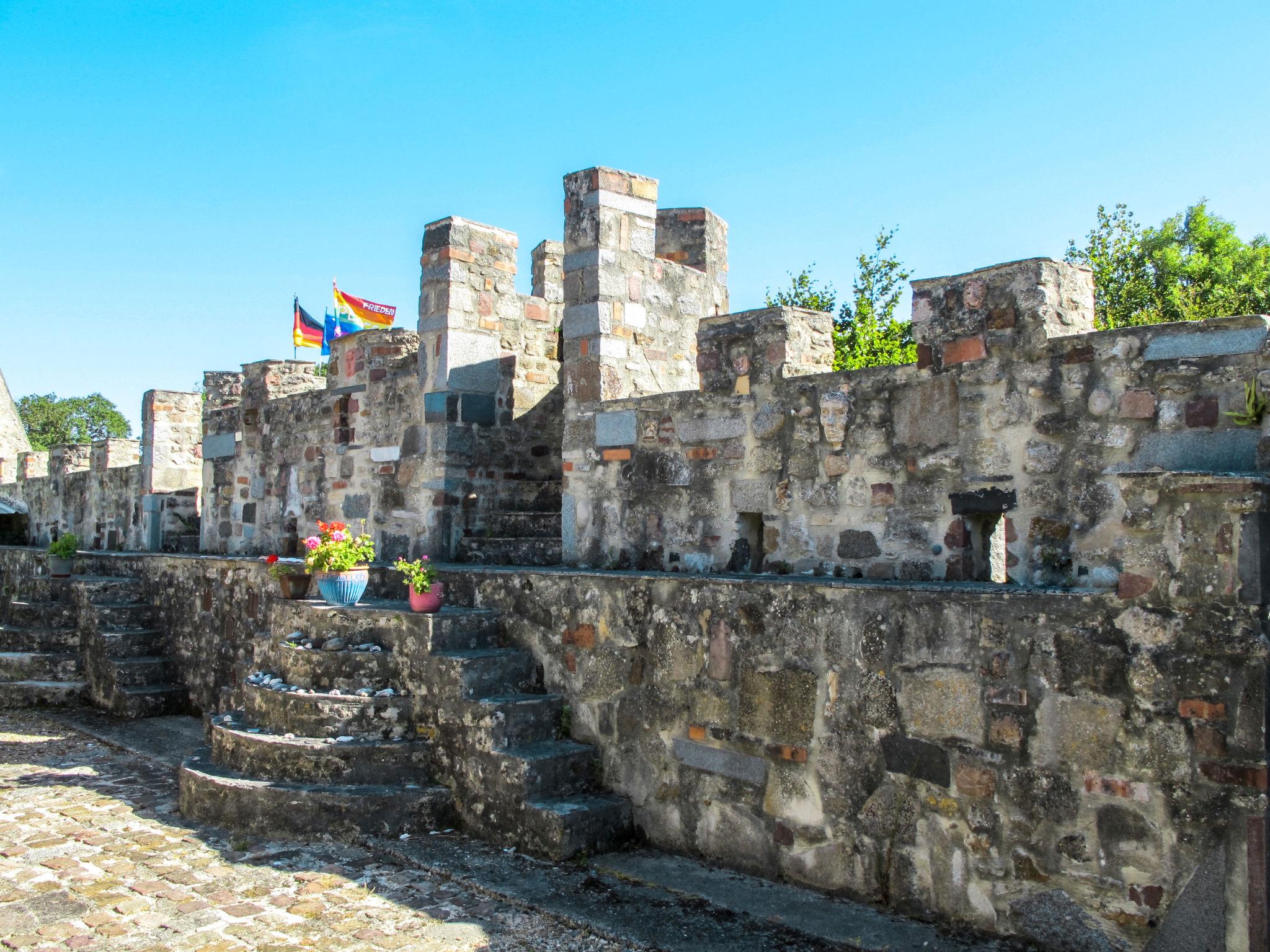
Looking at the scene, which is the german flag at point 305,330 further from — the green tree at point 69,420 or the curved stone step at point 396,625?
the green tree at point 69,420

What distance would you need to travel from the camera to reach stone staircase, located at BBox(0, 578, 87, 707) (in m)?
9.95

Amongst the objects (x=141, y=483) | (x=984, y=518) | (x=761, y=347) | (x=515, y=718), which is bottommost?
(x=515, y=718)

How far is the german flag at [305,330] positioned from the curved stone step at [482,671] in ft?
33.9

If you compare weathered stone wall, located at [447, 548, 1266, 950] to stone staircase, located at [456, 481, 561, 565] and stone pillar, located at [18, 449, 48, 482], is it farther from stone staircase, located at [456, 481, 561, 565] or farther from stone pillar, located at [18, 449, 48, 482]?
stone pillar, located at [18, 449, 48, 482]

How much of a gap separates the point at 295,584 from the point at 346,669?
3.80ft

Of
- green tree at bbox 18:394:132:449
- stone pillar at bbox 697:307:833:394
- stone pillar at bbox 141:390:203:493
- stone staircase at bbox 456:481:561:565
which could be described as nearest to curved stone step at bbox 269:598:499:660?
stone staircase at bbox 456:481:561:565

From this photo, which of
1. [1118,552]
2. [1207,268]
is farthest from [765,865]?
[1207,268]

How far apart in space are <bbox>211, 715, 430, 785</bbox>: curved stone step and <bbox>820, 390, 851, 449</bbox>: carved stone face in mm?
2811

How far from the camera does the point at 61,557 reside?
1174 centimetres

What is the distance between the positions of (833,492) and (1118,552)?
57.8 inches

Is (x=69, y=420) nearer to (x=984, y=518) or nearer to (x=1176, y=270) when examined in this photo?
(x=1176, y=270)

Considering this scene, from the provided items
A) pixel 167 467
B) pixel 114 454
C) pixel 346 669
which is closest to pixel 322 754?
pixel 346 669

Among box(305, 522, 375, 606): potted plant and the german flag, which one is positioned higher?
the german flag

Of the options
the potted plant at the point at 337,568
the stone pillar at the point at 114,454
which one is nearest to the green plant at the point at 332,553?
the potted plant at the point at 337,568
